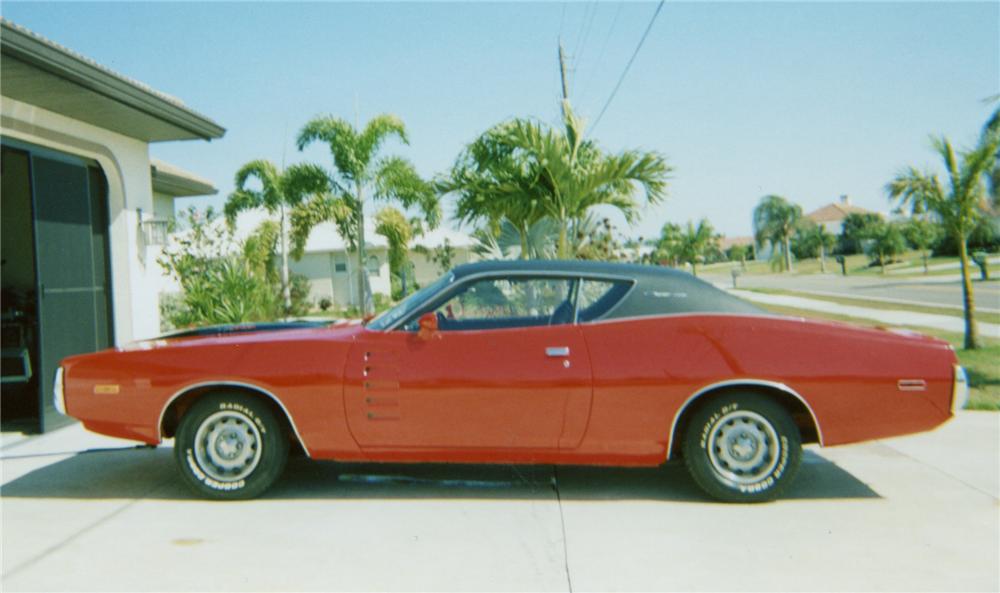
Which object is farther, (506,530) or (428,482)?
(428,482)

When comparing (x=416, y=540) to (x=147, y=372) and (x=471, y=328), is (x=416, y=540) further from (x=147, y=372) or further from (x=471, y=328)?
(x=147, y=372)

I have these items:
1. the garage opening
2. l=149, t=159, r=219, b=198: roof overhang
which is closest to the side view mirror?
the garage opening

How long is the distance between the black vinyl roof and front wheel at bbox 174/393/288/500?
5.06 feet

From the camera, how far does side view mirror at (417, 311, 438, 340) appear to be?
458cm

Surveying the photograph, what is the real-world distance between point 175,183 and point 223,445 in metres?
11.7

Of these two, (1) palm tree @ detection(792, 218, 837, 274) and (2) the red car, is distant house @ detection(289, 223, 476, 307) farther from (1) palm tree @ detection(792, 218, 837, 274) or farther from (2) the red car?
(1) palm tree @ detection(792, 218, 837, 274)

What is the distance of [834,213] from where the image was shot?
10775 centimetres

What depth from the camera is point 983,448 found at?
19.4 ft

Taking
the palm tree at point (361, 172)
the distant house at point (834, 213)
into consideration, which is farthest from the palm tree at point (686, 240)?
the palm tree at point (361, 172)

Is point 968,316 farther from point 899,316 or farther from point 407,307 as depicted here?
point 407,307

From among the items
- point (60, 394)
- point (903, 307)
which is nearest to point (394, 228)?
point (903, 307)

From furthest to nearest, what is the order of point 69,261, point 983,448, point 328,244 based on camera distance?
point 328,244 < point 69,261 < point 983,448

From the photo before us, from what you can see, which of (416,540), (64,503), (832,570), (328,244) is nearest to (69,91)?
(64,503)

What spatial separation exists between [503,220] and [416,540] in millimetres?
9070
